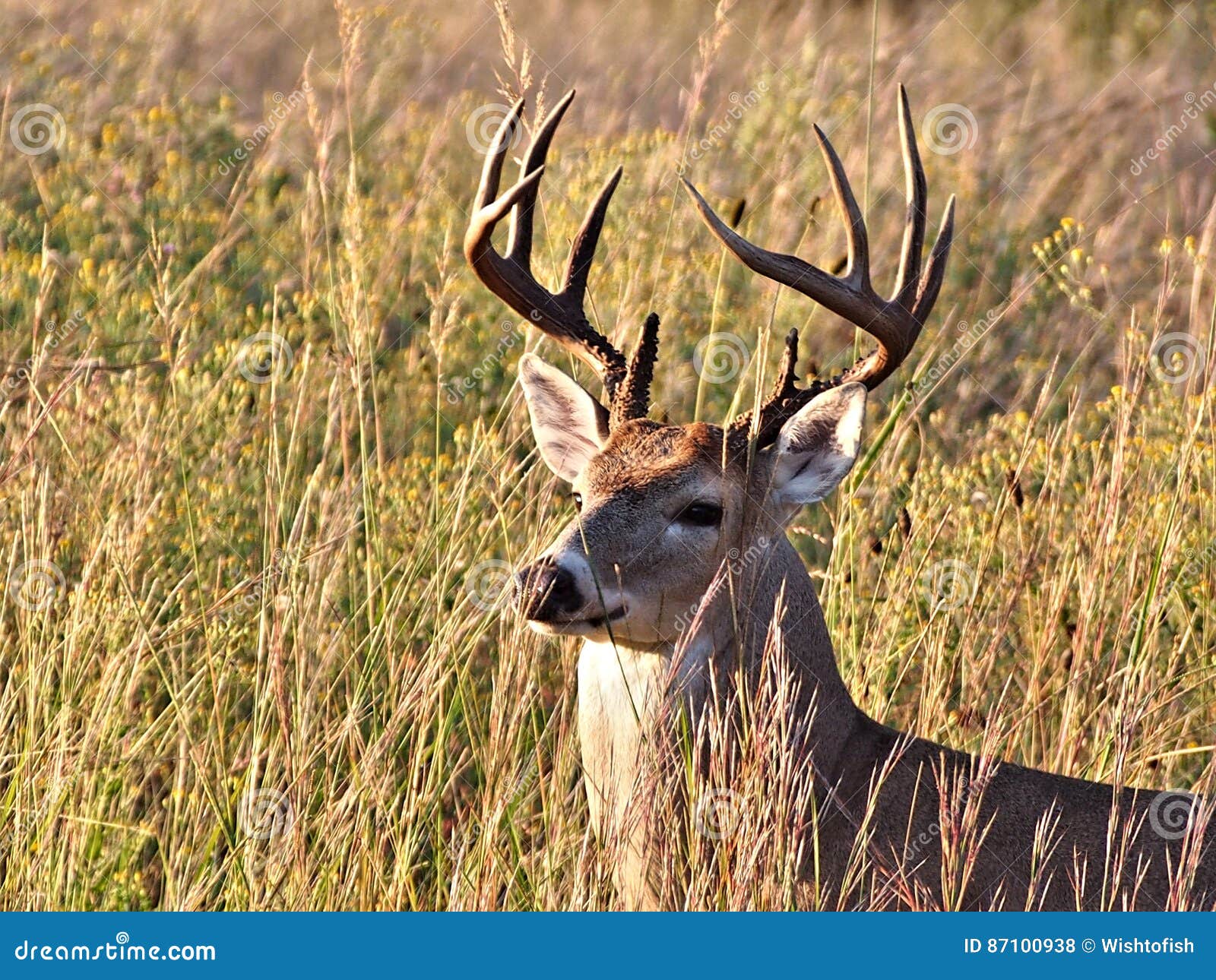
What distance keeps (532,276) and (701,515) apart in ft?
3.25

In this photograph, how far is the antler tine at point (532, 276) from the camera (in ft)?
15.9

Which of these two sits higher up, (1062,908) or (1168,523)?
(1168,523)

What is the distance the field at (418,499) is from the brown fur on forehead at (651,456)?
1.36ft

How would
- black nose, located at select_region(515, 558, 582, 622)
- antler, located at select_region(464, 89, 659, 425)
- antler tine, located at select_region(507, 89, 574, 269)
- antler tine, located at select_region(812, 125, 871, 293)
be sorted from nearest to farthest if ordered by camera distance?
1. black nose, located at select_region(515, 558, 582, 622)
2. antler tine, located at select_region(812, 125, 871, 293)
3. antler, located at select_region(464, 89, 659, 425)
4. antler tine, located at select_region(507, 89, 574, 269)

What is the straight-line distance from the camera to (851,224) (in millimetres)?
4699

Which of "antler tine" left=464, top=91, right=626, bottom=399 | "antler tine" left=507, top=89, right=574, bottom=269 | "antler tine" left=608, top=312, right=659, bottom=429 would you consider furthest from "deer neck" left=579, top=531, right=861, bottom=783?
"antler tine" left=507, top=89, right=574, bottom=269

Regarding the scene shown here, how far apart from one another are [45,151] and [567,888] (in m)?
6.54

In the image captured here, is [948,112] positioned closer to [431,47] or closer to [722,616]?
[431,47]

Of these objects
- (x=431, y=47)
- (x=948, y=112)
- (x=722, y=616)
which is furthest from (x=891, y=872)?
(x=431, y=47)

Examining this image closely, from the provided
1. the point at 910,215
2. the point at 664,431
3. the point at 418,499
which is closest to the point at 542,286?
the point at 664,431

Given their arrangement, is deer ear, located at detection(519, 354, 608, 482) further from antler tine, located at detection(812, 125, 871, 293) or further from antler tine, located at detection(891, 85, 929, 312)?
antler tine, located at detection(891, 85, 929, 312)

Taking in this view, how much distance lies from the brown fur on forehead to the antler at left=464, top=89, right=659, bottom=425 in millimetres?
140

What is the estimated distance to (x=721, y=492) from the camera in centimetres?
453

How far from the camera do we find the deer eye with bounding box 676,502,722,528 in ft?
14.7
